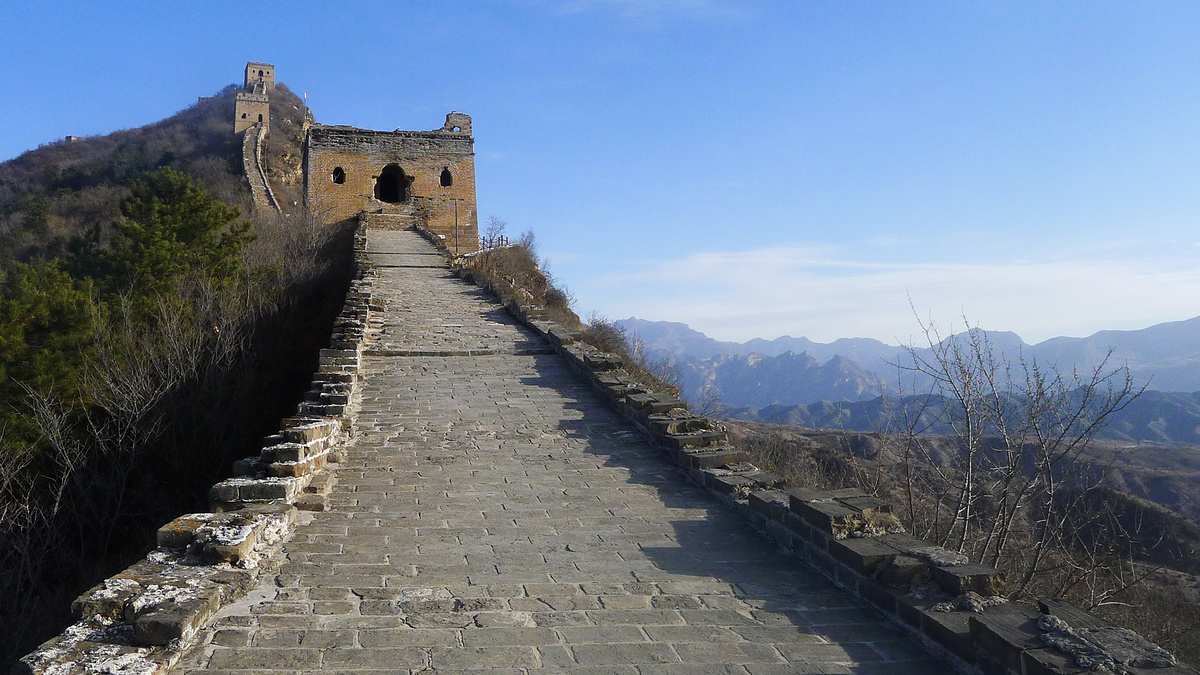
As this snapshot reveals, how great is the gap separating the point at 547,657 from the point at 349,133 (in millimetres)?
29873

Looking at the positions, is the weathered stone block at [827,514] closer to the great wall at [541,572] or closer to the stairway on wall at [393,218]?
the great wall at [541,572]

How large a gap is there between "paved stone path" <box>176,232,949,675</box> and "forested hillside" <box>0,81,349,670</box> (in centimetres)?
323

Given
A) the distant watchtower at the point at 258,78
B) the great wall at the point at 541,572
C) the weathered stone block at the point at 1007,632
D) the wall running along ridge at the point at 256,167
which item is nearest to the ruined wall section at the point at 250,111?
the wall running along ridge at the point at 256,167

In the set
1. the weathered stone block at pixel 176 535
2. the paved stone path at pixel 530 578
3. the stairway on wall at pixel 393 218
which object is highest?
the stairway on wall at pixel 393 218

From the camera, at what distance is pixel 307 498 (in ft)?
18.6

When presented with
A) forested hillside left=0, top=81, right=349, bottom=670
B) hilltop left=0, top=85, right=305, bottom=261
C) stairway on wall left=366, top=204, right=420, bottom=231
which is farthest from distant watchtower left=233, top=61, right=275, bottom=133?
forested hillside left=0, top=81, right=349, bottom=670

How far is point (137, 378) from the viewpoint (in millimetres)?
10695

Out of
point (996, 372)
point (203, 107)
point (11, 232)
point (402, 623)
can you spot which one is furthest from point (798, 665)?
point (203, 107)

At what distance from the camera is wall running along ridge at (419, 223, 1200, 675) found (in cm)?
296

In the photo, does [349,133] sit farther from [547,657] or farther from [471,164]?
[547,657]

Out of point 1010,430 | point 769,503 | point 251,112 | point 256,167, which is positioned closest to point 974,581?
point 769,503

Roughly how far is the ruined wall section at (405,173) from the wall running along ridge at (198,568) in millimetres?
23212

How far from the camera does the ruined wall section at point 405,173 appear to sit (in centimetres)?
2953

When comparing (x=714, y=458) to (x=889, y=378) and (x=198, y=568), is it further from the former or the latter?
(x=889, y=378)
